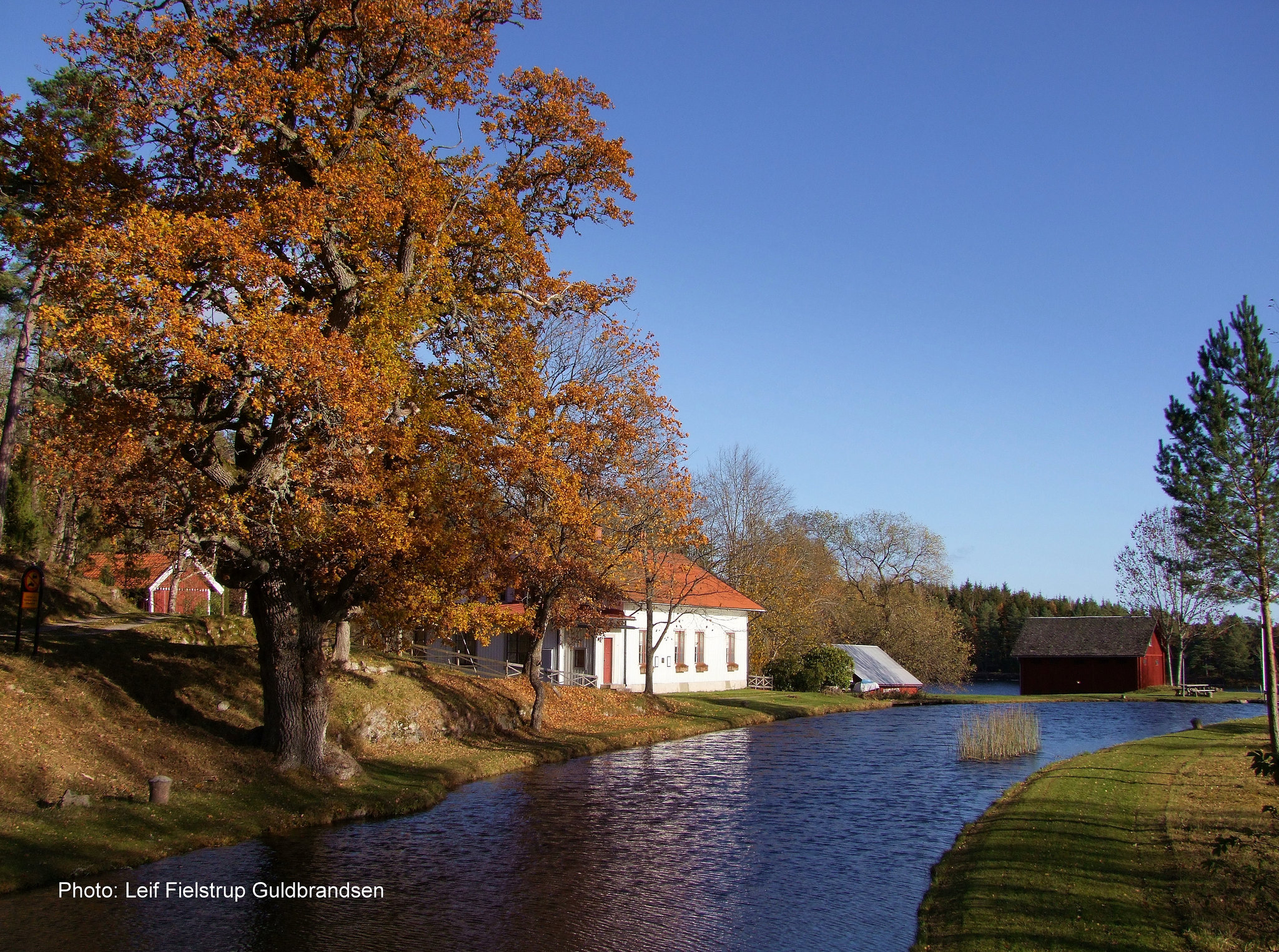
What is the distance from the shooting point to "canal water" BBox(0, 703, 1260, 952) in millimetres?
9734

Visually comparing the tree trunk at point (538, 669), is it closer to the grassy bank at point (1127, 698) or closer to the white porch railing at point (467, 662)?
the white porch railing at point (467, 662)

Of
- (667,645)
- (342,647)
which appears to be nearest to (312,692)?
(342,647)

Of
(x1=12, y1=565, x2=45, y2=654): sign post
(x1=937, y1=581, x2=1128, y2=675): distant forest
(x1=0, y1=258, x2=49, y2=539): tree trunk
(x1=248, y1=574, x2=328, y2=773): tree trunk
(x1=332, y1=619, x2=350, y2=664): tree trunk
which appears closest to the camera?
(x1=12, y1=565, x2=45, y2=654): sign post

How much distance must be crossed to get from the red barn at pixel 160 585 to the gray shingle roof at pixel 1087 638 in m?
52.7

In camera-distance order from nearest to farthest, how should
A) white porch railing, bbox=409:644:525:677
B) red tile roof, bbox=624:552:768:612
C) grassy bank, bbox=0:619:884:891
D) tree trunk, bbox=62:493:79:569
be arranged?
1. grassy bank, bbox=0:619:884:891
2. tree trunk, bbox=62:493:79:569
3. red tile roof, bbox=624:552:768:612
4. white porch railing, bbox=409:644:525:677

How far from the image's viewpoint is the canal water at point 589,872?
973 centimetres

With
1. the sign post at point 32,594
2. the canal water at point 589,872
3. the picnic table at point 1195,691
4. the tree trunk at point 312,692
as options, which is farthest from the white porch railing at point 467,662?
the picnic table at point 1195,691

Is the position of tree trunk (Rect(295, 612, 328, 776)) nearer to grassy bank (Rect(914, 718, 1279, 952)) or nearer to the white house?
grassy bank (Rect(914, 718, 1279, 952))

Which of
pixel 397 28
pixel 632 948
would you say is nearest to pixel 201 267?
pixel 397 28

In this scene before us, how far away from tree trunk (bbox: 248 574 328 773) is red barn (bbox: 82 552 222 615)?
22.9 meters

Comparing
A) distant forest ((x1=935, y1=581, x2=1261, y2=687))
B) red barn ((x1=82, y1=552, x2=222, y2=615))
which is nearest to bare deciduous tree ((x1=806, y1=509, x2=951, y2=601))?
distant forest ((x1=935, y1=581, x2=1261, y2=687))

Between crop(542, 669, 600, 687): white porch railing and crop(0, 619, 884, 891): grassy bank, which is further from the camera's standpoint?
crop(542, 669, 600, 687): white porch railing

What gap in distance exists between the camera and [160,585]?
43.1 metres

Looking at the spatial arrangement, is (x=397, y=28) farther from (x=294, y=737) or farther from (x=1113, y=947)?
(x=1113, y=947)
